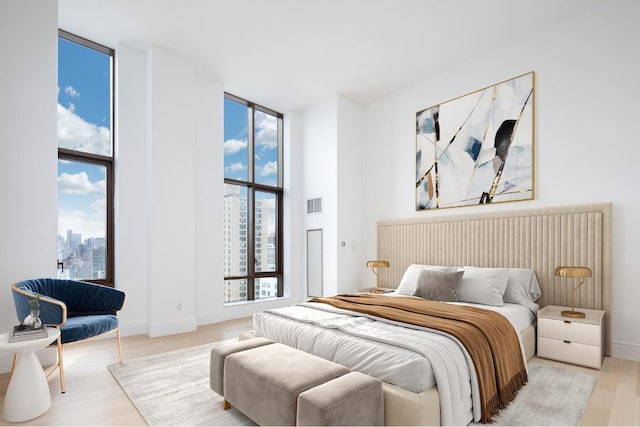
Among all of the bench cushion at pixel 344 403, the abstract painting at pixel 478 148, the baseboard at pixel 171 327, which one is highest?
the abstract painting at pixel 478 148

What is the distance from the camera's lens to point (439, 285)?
3885 millimetres

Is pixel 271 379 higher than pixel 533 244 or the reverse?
the reverse

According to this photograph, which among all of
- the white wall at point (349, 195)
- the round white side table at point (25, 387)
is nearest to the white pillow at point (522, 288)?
the white wall at point (349, 195)

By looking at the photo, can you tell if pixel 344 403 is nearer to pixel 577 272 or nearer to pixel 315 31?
pixel 577 272

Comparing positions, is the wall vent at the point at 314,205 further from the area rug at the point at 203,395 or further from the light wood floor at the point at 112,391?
the area rug at the point at 203,395

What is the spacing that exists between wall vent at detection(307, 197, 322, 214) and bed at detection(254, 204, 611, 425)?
1134 millimetres

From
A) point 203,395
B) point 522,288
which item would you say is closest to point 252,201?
point 203,395

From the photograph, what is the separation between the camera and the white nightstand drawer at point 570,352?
313 centimetres

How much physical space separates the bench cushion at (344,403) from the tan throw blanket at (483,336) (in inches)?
32.2

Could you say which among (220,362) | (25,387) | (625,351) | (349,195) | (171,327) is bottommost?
(171,327)

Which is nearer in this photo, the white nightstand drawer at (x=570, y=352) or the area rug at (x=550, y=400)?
the area rug at (x=550, y=400)

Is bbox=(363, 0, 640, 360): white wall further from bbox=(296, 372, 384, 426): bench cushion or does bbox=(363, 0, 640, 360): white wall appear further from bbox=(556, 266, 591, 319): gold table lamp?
bbox=(296, 372, 384, 426): bench cushion

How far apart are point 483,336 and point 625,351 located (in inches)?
78.8

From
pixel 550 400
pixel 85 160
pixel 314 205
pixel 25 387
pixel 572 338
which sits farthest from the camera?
pixel 314 205
